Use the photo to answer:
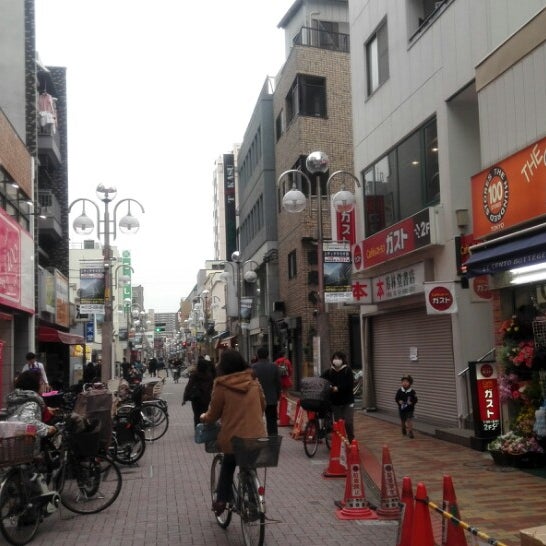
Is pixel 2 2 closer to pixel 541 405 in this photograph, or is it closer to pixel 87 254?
pixel 541 405

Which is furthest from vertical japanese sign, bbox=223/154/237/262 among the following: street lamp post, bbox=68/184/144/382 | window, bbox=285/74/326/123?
street lamp post, bbox=68/184/144/382

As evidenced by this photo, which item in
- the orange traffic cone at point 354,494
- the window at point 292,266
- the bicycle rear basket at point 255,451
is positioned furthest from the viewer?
the window at point 292,266

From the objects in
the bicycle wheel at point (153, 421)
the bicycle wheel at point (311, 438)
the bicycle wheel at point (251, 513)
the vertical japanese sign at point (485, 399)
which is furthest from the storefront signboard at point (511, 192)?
the bicycle wheel at point (153, 421)

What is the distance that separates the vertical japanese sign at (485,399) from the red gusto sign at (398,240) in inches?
151

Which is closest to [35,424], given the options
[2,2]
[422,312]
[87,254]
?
[422,312]

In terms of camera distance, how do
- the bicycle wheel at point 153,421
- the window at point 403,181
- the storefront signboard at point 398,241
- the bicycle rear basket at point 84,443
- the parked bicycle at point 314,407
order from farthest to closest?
the window at point 403,181 < the storefront signboard at point 398,241 < the bicycle wheel at point 153,421 < the parked bicycle at point 314,407 < the bicycle rear basket at point 84,443

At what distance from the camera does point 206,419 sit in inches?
295

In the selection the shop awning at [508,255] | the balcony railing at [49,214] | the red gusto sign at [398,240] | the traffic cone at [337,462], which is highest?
the balcony railing at [49,214]

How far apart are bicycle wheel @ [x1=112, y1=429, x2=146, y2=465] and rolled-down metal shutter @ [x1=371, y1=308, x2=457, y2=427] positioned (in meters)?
6.91

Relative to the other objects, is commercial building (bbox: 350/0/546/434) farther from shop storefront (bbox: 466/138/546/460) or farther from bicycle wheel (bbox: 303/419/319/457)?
bicycle wheel (bbox: 303/419/319/457)

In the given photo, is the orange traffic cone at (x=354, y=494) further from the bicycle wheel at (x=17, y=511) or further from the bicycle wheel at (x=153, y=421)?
the bicycle wheel at (x=153, y=421)

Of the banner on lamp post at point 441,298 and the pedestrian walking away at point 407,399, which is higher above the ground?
the banner on lamp post at point 441,298

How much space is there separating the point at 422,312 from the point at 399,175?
3583 millimetres

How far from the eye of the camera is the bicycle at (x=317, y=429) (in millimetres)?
13312
